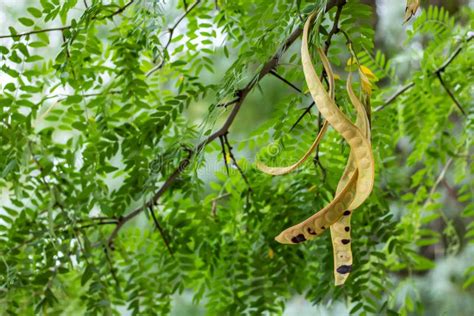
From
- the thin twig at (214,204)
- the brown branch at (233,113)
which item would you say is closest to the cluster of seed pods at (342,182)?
the brown branch at (233,113)

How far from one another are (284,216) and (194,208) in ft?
0.36

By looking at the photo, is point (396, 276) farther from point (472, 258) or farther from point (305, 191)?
point (305, 191)

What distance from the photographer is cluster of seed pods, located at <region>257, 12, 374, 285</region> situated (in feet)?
1.58

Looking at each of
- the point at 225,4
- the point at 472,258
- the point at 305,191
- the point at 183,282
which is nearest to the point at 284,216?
the point at 305,191

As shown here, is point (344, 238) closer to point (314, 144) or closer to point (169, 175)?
point (314, 144)

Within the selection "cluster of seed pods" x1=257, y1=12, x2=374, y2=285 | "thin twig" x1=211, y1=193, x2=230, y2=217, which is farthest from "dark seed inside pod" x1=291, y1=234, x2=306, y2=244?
"thin twig" x1=211, y1=193, x2=230, y2=217

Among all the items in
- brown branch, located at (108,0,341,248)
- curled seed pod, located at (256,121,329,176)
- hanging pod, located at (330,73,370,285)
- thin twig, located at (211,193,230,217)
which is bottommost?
hanging pod, located at (330,73,370,285)

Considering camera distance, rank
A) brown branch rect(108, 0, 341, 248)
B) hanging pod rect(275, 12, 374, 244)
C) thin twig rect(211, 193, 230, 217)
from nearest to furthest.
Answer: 1. hanging pod rect(275, 12, 374, 244)
2. brown branch rect(108, 0, 341, 248)
3. thin twig rect(211, 193, 230, 217)

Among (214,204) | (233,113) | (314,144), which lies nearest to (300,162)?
(314,144)

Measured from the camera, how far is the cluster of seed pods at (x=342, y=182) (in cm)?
48

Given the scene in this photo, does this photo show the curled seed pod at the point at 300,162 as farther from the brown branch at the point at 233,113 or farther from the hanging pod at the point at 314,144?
the brown branch at the point at 233,113

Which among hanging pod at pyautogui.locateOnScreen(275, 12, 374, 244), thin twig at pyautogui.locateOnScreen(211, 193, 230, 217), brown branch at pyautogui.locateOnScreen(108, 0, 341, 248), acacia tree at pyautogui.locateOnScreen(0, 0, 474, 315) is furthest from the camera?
thin twig at pyautogui.locateOnScreen(211, 193, 230, 217)

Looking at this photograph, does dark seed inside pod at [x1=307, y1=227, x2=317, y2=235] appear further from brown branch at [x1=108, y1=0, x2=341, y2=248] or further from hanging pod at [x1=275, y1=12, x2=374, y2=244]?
brown branch at [x1=108, y1=0, x2=341, y2=248]

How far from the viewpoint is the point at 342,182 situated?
52 centimetres
